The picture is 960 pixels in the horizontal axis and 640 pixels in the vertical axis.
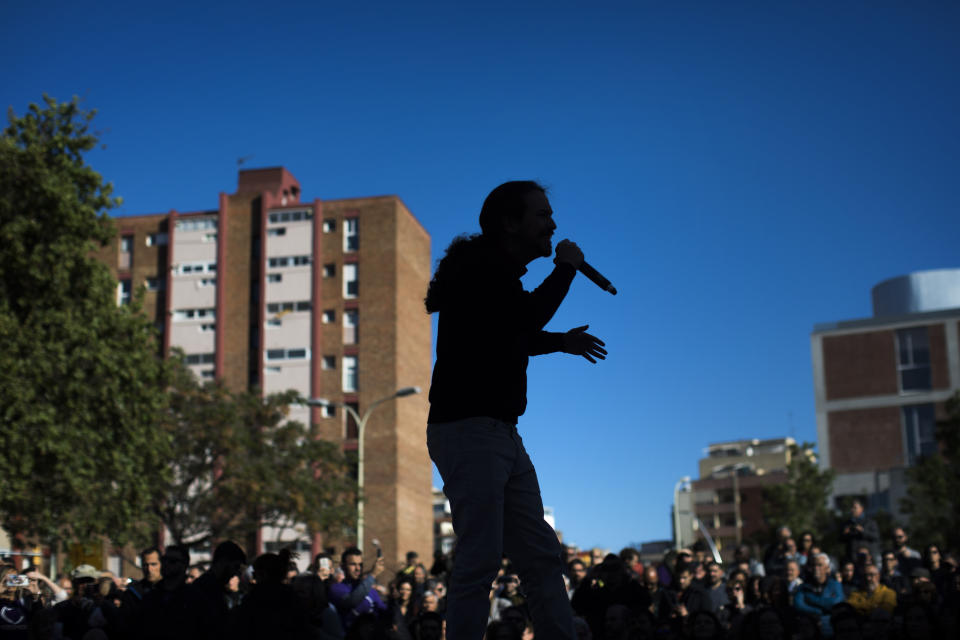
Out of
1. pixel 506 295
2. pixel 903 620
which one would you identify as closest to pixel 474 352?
pixel 506 295

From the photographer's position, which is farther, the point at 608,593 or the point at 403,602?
the point at 403,602

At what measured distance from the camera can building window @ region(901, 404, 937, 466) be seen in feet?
225

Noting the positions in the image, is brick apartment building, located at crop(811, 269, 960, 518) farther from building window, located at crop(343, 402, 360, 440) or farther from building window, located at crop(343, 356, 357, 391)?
building window, located at crop(343, 356, 357, 391)

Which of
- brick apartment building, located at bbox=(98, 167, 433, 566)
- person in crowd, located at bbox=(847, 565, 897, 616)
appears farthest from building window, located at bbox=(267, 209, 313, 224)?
person in crowd, located at bbox=(847, 565, 897, 616)

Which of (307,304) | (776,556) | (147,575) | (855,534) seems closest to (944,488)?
(855,534)

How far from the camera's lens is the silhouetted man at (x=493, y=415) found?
446 centimetres

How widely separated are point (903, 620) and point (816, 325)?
6616cm

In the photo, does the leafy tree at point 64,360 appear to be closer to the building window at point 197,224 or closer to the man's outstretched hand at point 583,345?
the man's outstretched hand at point 583,345

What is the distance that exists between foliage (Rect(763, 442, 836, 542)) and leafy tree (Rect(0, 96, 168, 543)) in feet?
109

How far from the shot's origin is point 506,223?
4.84m

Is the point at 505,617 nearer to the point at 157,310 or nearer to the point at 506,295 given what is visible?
the point at 506,295

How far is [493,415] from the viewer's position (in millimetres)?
4586

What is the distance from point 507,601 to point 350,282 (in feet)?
202

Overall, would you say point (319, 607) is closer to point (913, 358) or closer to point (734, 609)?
point (734, 609)
